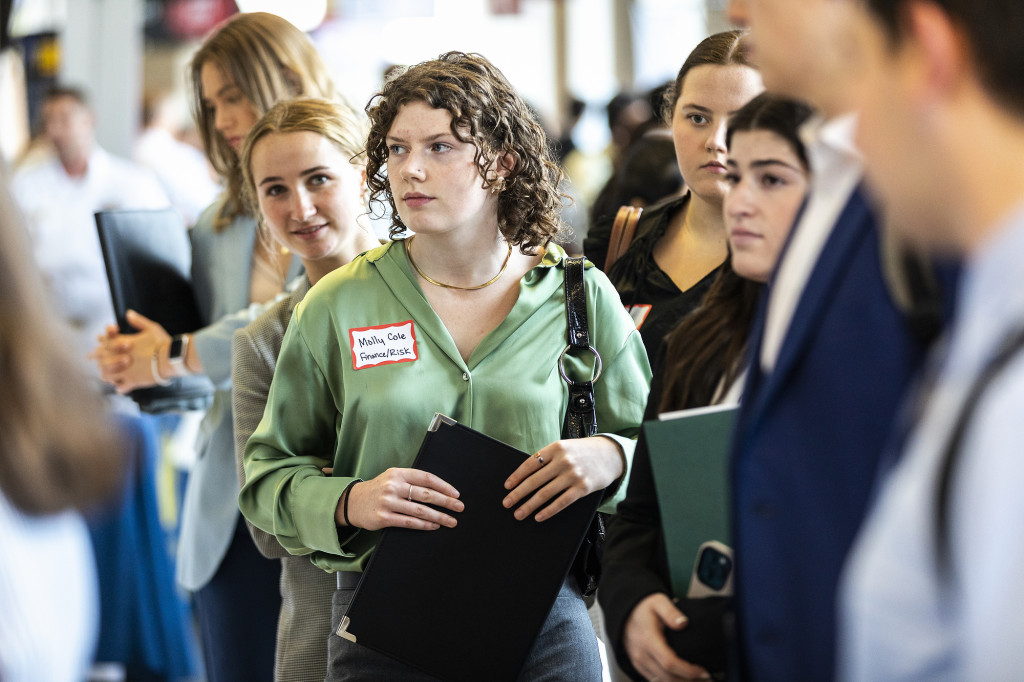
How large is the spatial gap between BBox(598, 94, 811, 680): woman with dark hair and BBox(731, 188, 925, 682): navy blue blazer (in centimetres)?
23

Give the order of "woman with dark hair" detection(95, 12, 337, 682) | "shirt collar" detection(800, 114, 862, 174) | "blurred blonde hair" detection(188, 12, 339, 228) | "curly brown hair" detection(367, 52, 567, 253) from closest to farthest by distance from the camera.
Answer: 1. "shirt collar" detection(800, 114, 862, 174)
2. "curly brown hair" detection(367, 52, 567, 253)
3. "woman with dark hair" detection(95, 12, 337, 682)
4. "blurred blonde hair" detection(188, 12, 339, 228)

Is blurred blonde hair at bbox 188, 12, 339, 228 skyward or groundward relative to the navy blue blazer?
skyward

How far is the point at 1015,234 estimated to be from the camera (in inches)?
34.7

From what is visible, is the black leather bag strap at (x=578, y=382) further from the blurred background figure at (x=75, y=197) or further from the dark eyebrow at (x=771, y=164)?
the blurred background figure at (x=75, y=197)

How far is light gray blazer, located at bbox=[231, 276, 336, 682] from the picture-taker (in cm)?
216

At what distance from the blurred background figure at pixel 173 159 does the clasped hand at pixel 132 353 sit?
4683 millimetres

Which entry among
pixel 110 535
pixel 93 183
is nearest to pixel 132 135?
pixel 93 183

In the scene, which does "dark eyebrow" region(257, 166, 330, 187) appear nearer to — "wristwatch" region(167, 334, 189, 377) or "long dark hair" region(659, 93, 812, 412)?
"wristwatch" region(167, 334, 189, 377)

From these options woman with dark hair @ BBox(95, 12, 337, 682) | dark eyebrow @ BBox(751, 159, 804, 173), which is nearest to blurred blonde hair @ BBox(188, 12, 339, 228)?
woman with dark hair @ BBox(95, 12, 337, 682)

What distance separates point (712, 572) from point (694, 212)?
124 centimetres

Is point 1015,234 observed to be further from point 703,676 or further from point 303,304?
point 303,304

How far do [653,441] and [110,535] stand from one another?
11.0 ft

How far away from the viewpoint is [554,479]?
177cm

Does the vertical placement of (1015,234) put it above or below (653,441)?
above
